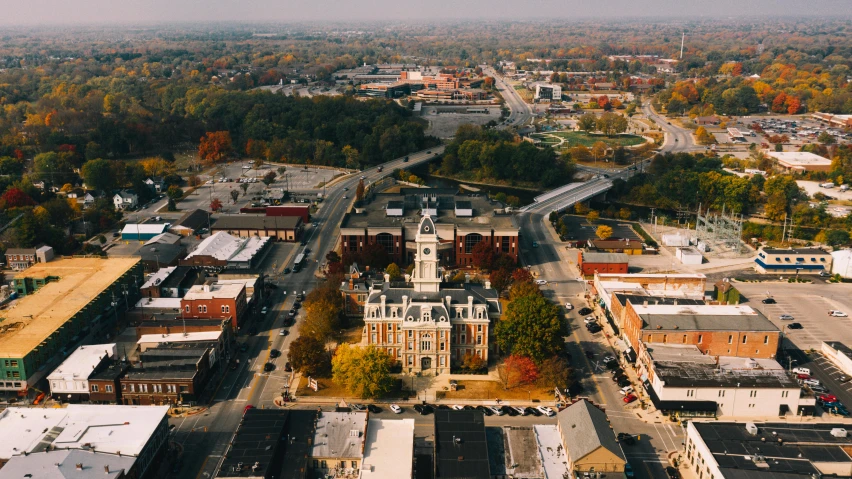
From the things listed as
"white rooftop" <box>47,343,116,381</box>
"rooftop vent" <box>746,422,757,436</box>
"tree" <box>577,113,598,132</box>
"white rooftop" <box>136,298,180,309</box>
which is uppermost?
"tree" <box>577,113,598,132</box>

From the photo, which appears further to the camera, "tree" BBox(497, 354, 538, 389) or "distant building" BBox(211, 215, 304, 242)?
"distant building" BBox(211, 215, 304, 242)

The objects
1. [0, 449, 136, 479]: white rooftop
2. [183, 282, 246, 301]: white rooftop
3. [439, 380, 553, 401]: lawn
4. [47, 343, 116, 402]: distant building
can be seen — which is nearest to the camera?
[0, 449, 136, 479]: white rooftop

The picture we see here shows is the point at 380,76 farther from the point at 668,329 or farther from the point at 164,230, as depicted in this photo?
the point at 668,329

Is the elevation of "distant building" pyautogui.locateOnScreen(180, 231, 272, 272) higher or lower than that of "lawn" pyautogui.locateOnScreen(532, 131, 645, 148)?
lower

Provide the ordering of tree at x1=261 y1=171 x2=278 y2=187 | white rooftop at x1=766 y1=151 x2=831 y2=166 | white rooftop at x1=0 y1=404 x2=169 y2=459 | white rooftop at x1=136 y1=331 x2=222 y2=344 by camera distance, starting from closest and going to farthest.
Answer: white rooftop at x1=0 y1=404 x2=169 y2=459
white rooftop at x1=136 y1=331 x2=222 y2=344
tree at x1=261 y1=171 x2=278 y2=187
white rooftop at x1=766 y1=151 x2=831 y2=166

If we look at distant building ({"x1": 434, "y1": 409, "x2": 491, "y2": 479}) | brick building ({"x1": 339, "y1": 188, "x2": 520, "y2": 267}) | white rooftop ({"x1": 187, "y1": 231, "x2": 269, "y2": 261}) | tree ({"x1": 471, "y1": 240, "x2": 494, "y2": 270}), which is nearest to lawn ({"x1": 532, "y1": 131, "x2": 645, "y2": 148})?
brick building ({"x1": 339, "y1": 188, "x2": 520, "y2": 267})

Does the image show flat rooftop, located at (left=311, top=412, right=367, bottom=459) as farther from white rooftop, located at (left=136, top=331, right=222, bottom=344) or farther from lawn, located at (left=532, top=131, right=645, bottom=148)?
lawn, located at (left=532, top=131, right=645, bottom=148)
